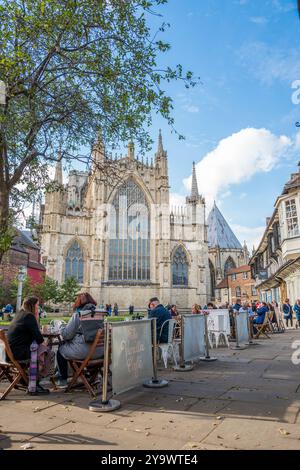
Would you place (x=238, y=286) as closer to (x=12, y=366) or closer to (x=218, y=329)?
(x=218, y=329)

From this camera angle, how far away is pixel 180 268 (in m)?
44.6

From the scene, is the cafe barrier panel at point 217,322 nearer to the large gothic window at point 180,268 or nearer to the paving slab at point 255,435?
the paving slab at point 255,435

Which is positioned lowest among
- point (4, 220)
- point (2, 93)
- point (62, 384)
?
point (62, 384)

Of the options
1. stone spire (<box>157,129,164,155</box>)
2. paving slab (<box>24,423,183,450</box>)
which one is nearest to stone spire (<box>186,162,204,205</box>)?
stone spire (<box>157,129,164,155</box>)

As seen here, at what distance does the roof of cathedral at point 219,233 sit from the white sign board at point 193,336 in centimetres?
5622

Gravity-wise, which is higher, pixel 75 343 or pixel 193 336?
pixel 75 343

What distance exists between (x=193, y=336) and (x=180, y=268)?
3769 centimetres

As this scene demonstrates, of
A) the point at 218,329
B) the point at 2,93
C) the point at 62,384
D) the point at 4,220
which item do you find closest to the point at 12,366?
the point at 62,384

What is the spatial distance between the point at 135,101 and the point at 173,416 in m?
7.05

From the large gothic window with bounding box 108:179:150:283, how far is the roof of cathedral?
23580 mm

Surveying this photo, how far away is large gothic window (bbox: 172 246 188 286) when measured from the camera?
44.1 m

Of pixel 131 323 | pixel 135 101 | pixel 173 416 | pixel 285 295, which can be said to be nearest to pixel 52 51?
pixel 135 101

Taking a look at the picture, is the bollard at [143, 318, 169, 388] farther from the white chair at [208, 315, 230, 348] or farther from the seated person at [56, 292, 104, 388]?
the white chair at [208, 315, 230, 348]
